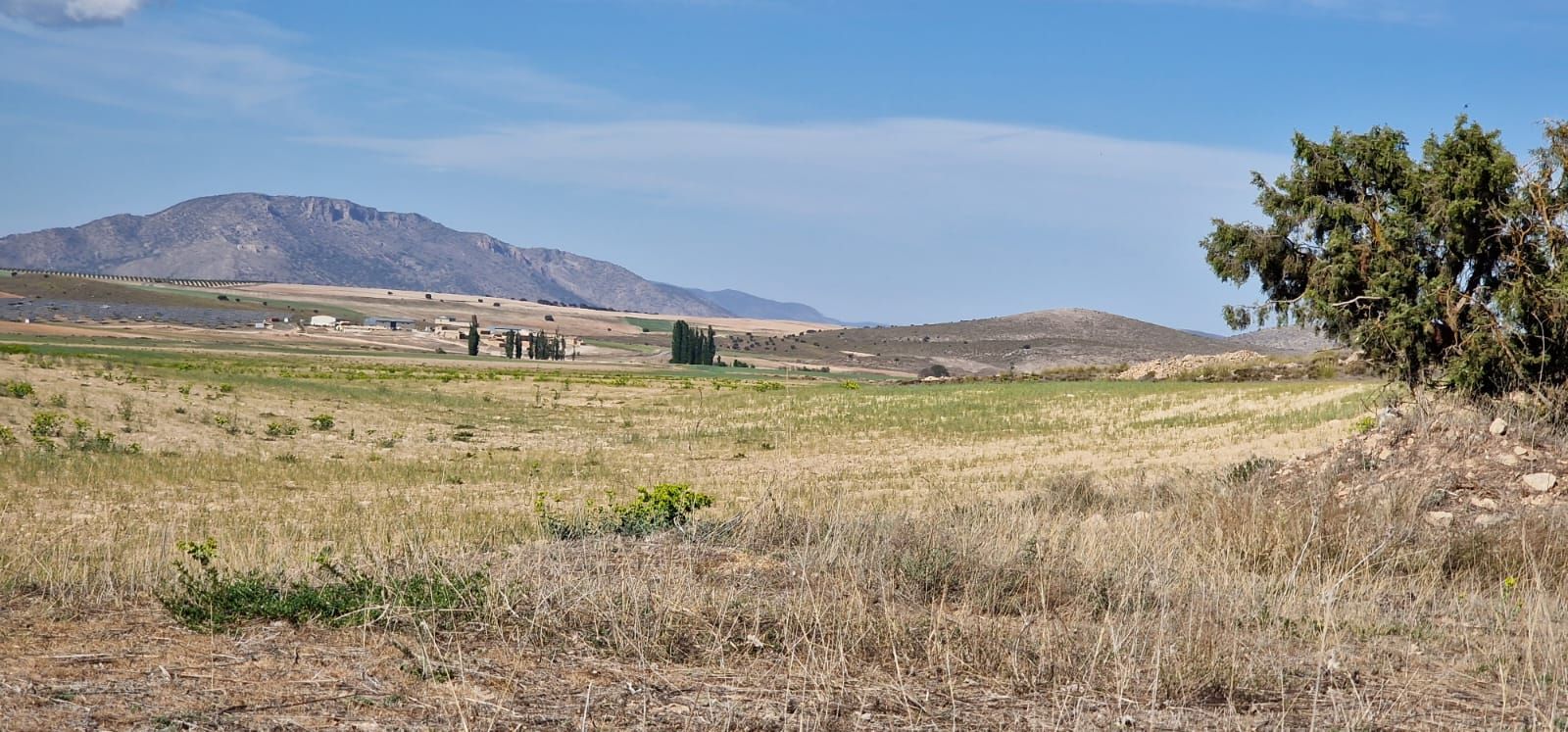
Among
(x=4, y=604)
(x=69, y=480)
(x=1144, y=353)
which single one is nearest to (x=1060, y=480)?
(x=4, y=604)

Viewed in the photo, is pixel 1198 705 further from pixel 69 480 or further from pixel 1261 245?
pixel 69 480

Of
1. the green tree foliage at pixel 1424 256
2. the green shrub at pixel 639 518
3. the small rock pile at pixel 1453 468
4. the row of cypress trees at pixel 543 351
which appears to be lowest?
the row of cypress trees at pixel 543 351

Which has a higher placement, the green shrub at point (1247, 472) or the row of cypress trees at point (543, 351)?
the green shrub at point (1247, 472)

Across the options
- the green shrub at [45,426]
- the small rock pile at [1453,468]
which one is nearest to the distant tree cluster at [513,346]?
the green shrub at [45,426]

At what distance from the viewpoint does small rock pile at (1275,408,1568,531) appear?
12641 mm

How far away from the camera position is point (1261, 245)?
18.5m

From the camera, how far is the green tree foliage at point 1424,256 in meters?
15.5

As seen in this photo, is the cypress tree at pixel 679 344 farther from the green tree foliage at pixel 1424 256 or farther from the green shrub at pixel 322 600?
the green shrub at pixel 322 600

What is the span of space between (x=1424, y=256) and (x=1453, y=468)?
413 centimetres

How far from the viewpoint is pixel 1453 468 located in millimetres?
13648

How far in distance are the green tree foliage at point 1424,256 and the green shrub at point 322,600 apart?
43.9 ft

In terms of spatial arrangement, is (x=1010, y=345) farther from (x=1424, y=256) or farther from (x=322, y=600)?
(x=322, y=600)

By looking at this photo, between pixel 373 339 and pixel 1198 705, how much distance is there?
6289 inches

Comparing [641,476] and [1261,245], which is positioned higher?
[1261,245]
